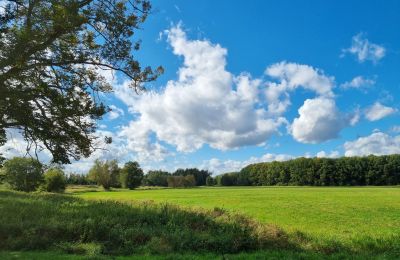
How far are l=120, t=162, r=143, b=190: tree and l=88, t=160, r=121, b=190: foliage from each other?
2646 mm

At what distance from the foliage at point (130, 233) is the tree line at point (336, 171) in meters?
125

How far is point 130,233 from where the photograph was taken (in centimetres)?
1596

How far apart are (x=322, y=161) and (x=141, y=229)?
132286 millimetres

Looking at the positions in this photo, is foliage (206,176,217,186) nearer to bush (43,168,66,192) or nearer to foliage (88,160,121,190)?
foliage (88,160,121,190)

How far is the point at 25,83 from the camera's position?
1598cm

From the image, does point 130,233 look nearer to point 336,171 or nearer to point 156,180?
point 336,171

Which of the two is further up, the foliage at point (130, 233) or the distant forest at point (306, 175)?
the distant forest at point (306, 175)

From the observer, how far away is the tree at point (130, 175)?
124 m

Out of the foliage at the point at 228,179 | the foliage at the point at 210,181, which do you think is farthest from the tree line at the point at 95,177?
the foliage at the point at 228,179

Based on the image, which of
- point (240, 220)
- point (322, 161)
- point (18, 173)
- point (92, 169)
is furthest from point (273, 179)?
point (240, 220)

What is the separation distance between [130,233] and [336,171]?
130612 mm

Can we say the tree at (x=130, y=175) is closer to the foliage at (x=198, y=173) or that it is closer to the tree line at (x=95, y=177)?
the tree line at (x=95, y=177)

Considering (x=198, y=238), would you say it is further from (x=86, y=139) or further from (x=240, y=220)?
(x=86, y=139)

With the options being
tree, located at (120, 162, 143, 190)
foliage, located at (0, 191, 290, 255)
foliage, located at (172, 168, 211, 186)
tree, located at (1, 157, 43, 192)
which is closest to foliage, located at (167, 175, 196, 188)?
foliage, located at (172, 168, 211, 186)
